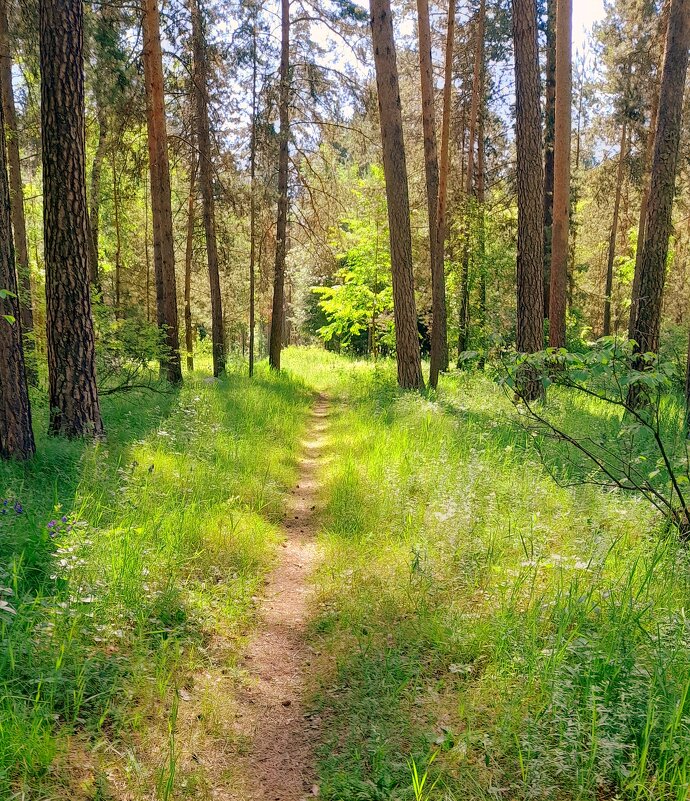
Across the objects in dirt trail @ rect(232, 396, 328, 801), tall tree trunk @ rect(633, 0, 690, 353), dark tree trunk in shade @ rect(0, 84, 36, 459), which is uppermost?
tall tree trunk @ rect(633, 0, 690, 353)

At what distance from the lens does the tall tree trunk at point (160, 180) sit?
443 inches

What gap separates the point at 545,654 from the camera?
294 cm

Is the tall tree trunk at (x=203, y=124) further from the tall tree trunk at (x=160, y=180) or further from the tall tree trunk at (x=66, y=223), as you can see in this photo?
the tall tree trunk at (x=66, y=223)

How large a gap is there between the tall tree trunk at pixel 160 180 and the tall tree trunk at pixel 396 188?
4.82 meters

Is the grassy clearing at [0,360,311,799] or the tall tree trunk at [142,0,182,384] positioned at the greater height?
the tall tree trunk at [142,0,182,384]

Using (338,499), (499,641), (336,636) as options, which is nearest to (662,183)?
(338,499)

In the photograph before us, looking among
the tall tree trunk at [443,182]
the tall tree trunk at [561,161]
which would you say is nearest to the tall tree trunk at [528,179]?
the tall tree trunk at [561,161]

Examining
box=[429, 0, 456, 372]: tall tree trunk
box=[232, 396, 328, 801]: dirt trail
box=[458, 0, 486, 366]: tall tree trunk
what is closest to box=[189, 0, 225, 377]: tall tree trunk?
box=[429, 0, 456, 372]: tall tree trunk

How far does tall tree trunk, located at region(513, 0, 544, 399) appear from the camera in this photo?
8.77 m

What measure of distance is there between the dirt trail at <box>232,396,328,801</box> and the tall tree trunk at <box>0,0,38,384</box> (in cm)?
691

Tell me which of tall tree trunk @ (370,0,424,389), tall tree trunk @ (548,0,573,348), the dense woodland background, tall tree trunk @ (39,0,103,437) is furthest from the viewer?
tall tree trunk @ (548,0,573,348)

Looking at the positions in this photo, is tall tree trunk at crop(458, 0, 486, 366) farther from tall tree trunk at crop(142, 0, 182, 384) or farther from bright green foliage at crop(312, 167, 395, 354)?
tall tree trunk at crop(142, 0, 182, 384)

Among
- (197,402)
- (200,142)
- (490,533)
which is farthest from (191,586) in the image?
(200,142)

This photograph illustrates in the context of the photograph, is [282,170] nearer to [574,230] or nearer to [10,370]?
[10,370]
